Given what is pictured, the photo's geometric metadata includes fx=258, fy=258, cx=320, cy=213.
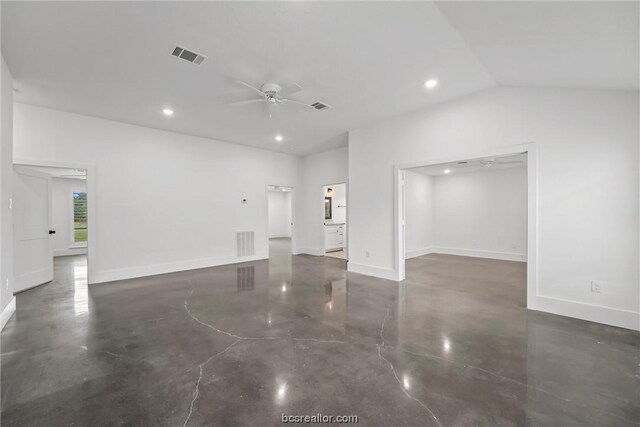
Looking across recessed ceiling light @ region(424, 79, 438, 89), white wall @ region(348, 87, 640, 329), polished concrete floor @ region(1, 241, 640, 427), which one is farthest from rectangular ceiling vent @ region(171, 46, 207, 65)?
white wall @ region(348, 87, 640, 329)

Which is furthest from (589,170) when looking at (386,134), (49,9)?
(49,9)

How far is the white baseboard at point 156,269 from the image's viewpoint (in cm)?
494

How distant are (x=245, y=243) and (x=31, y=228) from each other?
13.1 feet

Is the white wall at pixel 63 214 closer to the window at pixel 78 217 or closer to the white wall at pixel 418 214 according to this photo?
the window at pixel 78 217

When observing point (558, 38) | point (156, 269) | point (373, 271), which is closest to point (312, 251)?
point (373, 271)

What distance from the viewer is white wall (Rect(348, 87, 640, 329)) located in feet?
9.76

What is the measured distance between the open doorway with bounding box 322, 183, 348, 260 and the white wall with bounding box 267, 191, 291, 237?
5183 mm

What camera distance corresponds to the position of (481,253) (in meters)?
7.62

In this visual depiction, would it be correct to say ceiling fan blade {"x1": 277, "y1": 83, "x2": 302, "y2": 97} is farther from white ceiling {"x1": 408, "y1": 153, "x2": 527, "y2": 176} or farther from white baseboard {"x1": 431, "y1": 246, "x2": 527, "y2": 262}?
white baseboard {"x1": 431, "y1": 246, "x2": 527, "y2": 262}

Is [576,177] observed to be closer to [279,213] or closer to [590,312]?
[590,312]

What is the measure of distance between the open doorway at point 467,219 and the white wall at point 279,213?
26.4ft

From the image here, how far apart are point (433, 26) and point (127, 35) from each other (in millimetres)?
3052

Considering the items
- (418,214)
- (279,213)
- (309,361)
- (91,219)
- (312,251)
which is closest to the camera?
(309,361)

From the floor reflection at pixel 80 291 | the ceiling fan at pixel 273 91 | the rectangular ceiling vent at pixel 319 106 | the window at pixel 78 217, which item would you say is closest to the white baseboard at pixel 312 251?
the rectangular ceiling vent at pixel 319 106
